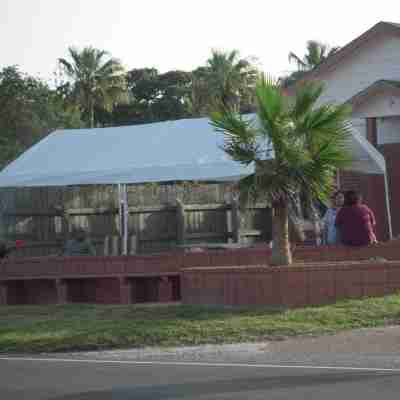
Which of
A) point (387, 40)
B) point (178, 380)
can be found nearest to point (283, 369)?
point (178, 380)

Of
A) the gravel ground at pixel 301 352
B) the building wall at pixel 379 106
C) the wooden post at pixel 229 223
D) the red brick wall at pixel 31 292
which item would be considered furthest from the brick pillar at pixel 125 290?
the building wall at pixel 379 106

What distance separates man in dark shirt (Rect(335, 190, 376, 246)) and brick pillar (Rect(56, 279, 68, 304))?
5000mm

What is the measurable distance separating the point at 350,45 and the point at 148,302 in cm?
1000

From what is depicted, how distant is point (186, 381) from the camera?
10008 mm

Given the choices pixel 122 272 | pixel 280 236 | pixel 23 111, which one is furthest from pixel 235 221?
pixel 23 111

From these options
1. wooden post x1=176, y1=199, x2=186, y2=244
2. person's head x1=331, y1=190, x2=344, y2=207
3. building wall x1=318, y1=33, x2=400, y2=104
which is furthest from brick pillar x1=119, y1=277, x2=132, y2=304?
building wall x1=318, y1=33, x2=400, y2=104

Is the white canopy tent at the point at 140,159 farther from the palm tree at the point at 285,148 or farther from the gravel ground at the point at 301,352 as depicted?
the gravel ground at the point at 301,352

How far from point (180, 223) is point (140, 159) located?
432cm

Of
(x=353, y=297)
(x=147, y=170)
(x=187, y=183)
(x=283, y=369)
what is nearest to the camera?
(x=283, y=369)

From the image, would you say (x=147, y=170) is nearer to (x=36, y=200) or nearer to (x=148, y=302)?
(x=148, y=302)

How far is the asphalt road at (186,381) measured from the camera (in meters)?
9.12

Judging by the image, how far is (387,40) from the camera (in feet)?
79.9

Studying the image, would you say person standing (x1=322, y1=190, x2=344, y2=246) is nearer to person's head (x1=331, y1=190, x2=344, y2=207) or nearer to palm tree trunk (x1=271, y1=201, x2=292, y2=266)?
person's head (x1=331, y1=190, x2=344, y2=207)

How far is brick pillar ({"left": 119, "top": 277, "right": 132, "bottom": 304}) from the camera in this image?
17422 millimetres
